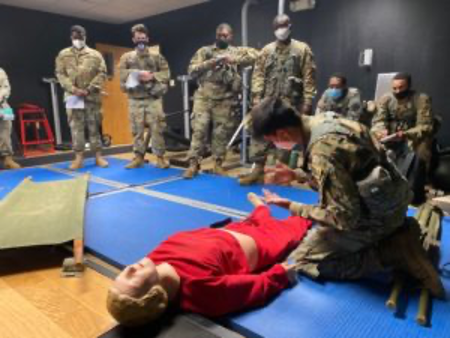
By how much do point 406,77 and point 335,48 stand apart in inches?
67.5

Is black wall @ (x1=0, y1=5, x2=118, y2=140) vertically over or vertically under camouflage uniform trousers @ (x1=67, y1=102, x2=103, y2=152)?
over

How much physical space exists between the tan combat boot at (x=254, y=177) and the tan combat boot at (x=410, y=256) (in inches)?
79.8

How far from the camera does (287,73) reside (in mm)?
3604

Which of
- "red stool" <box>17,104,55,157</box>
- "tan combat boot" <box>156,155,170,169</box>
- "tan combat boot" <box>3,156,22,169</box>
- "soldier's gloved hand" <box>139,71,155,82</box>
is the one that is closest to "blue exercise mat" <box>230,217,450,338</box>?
"tan combat boot" <box>156,155,170,169</box>

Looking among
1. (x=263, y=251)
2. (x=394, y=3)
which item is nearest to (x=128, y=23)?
(x=394, y=3)

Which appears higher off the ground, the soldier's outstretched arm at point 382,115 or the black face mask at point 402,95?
the black face mask at point 402,95

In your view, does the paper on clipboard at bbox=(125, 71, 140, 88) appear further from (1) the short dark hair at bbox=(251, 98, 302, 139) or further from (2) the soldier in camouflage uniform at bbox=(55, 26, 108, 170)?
(1) the short dark hair at bbox=(251, 98, 302, 139)

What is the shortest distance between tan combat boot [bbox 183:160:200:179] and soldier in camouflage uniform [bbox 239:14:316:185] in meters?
0.72

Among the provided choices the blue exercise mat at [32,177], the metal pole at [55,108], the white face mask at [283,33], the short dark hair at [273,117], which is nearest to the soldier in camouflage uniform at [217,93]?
the white face mask at [283,33]

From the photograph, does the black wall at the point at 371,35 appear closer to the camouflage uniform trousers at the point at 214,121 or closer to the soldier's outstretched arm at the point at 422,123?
the soldier's outstretched arm at the point at 422,123

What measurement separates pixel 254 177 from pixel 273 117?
2196 millimetres

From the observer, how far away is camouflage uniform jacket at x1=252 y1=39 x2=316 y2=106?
3562 millimetres

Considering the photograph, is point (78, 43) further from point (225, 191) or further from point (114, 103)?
point (114, 103)

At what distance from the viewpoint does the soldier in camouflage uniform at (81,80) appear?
4379mm
